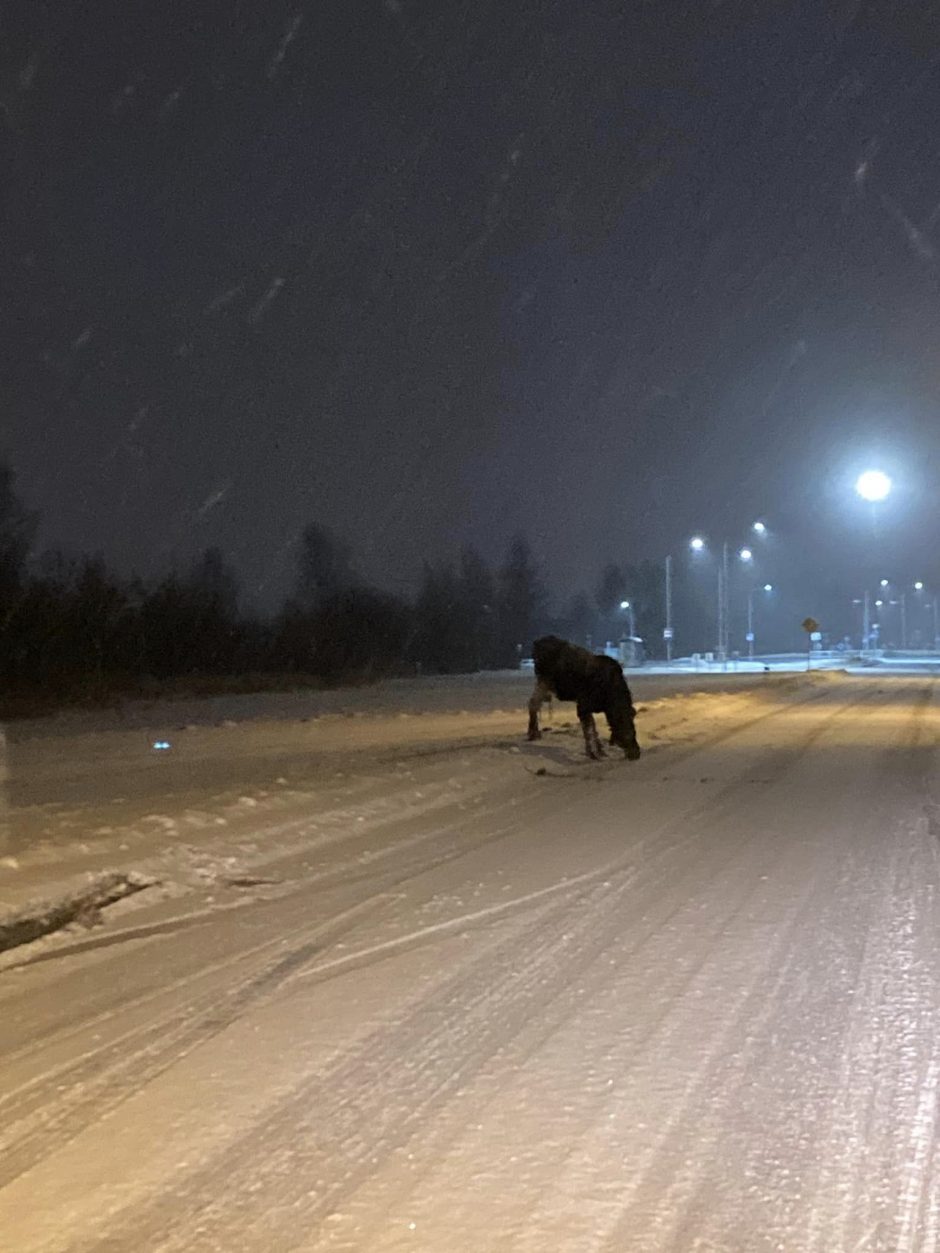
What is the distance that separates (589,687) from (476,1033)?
15.5m

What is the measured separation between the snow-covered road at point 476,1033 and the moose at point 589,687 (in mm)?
6593

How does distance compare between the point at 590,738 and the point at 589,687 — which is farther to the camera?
the point at 589,687

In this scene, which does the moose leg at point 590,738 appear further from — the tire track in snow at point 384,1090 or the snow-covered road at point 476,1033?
the tire track in snow at point 384,1090

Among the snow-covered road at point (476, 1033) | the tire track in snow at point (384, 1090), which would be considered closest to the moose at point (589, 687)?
the snow-covered road at point (476, 1033)

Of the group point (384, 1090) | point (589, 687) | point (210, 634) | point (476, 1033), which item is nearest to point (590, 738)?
point (589, 687)

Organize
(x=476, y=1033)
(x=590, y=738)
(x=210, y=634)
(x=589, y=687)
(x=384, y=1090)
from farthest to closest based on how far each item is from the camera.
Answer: (x=210, y=634), (x=589, y=687), (x=590, y=738), (x=476, y=1033), (x=384, y=1090)

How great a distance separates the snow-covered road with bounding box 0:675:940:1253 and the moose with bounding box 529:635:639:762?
659 centimetres

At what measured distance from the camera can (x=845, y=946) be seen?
8969 millimetres

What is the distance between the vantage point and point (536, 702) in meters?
24.0

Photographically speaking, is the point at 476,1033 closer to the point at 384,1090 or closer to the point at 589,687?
the point at 384,1090

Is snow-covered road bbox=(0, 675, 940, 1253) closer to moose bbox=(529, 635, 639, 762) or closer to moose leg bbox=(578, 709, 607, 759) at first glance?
moose leg bbox=(578, 709, 607, 759)

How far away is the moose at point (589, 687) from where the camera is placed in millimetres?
22094

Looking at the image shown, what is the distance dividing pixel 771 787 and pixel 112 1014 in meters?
12.0

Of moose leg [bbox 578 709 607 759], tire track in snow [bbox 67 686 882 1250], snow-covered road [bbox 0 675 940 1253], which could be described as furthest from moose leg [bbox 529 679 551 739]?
tire track in snow [bbox 67 686 882 1250]
